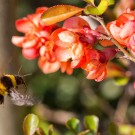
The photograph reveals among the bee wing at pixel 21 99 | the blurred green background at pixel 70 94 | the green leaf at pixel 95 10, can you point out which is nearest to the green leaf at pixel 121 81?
the bee wing at pixel 21 99

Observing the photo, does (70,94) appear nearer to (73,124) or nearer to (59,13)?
(73,124)

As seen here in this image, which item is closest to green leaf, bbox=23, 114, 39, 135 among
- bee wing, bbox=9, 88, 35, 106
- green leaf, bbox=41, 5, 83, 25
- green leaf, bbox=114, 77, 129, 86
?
bee wing, bbox=9, 88, 35, 106

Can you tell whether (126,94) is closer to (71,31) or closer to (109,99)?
(109,99)

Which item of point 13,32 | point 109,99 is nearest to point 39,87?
point 109,99

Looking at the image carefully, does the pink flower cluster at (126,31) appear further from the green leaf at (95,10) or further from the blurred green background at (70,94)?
the blurred green background at (70,94)

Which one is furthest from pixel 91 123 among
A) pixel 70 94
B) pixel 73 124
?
pixel 70 94

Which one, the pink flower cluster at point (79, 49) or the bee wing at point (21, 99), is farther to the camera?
the bee wing at point (21, 99)
